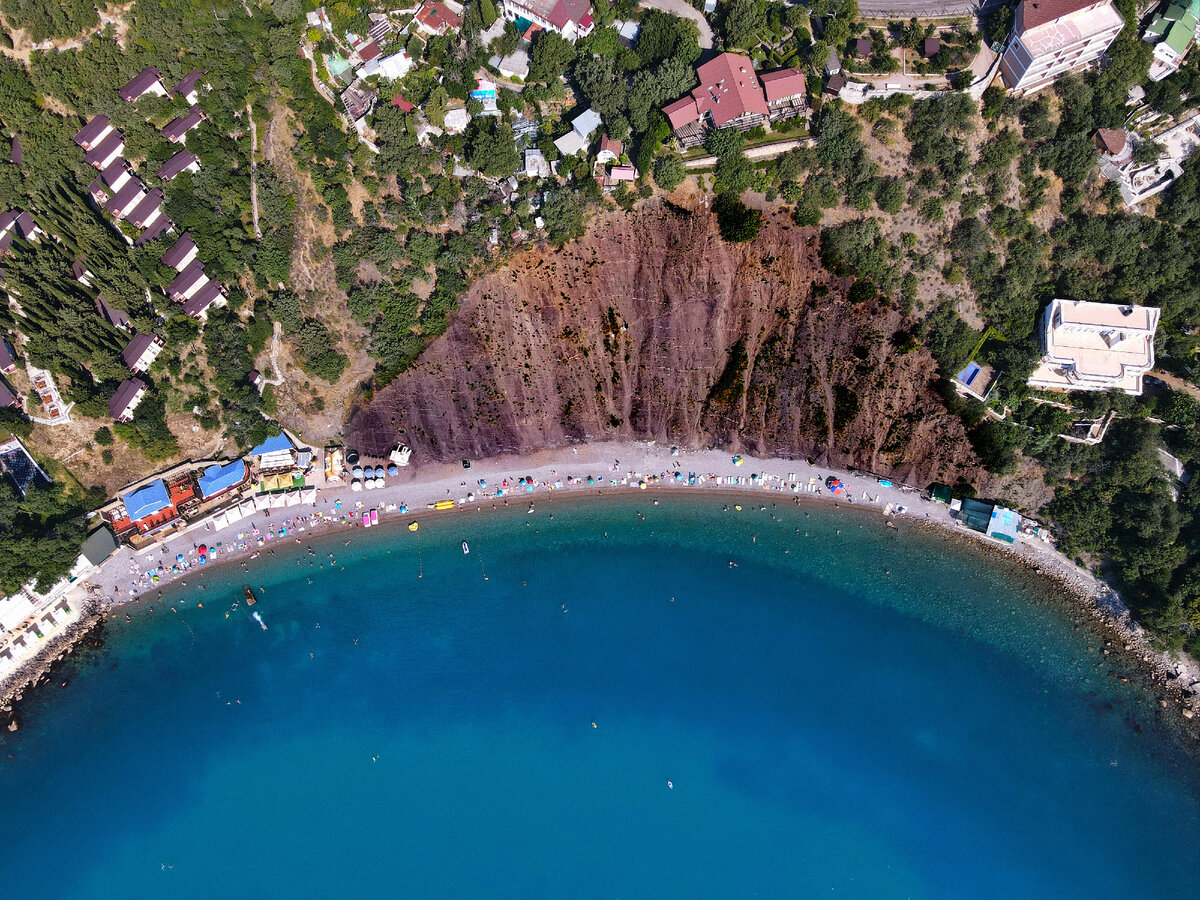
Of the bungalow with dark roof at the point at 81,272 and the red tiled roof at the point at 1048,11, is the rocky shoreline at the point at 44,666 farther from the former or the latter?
the red tiled roof at the point at 1048,11

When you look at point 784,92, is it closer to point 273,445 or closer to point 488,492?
point 488,492

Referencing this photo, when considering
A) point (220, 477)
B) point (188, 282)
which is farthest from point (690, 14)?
point (220, 477)

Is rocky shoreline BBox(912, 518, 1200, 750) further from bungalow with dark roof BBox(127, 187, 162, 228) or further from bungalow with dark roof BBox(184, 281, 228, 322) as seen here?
bungalow with dark roof BBox(127, 187, 162, 228)

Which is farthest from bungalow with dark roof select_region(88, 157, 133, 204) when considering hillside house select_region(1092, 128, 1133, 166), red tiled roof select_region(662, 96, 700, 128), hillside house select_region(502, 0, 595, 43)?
hillside house select_region(1092, 128, 1133, 166)

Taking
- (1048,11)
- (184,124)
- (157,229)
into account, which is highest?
(184,124)

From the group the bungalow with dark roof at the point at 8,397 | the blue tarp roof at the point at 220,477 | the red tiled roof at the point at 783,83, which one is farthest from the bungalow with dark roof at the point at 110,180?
the red tiled roof at the point at 783,83

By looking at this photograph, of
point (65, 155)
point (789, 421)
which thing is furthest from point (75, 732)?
point (789, 421)
